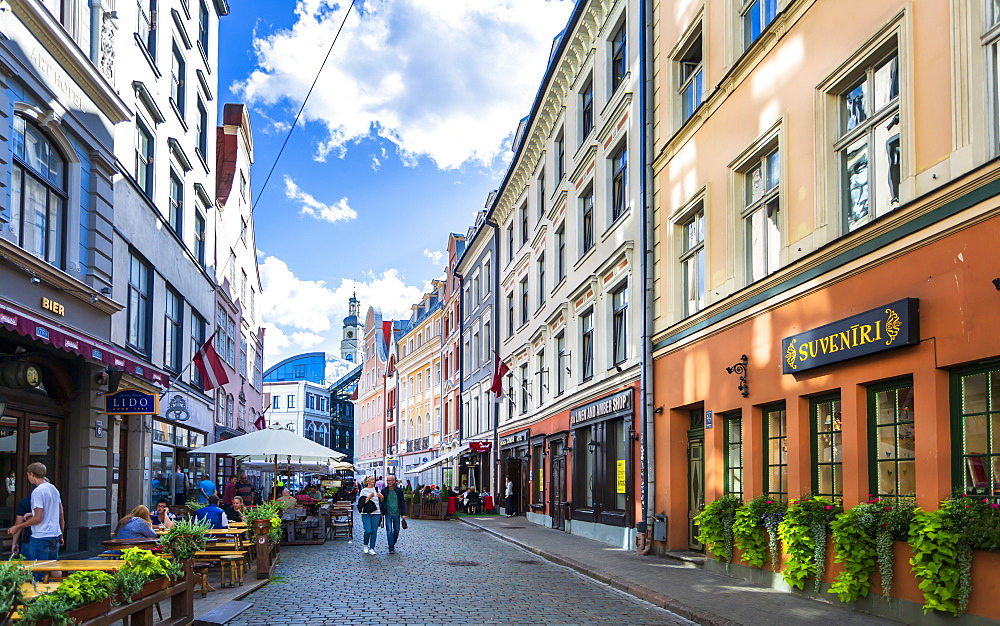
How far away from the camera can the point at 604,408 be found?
2142 cm

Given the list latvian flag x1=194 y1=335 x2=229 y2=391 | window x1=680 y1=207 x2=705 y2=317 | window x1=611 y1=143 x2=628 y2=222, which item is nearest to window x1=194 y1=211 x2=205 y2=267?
latvian flag x1=194 y1=335 x2=229 y2=391

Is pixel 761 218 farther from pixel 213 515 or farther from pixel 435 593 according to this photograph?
pixel 213 515

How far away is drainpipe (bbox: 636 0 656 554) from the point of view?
58.4ft

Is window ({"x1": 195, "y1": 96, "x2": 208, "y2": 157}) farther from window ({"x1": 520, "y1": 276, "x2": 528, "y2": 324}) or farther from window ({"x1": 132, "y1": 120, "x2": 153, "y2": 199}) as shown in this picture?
window ({"x1": 520, "y1": 276, "x2": 528, "y2": 324})

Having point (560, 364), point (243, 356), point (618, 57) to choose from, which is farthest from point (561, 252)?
point (243, 356)

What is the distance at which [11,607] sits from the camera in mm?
5273

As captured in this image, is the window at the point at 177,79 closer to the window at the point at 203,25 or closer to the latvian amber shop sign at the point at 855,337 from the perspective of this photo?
the window at the point at 203,25

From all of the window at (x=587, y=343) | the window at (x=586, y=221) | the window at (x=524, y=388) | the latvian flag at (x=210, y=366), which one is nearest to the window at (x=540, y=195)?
the window at (x=524, y=388)

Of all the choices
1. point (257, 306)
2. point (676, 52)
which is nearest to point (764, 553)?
point (676, 52)

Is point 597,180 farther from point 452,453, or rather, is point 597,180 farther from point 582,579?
point 452,453

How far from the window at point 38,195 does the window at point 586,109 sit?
1350cm

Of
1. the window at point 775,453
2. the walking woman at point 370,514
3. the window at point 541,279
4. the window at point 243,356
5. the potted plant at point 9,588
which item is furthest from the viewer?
the window at point 243,356

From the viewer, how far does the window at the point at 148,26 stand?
20359mm

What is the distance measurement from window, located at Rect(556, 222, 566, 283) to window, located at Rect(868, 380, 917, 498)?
16.7 m
